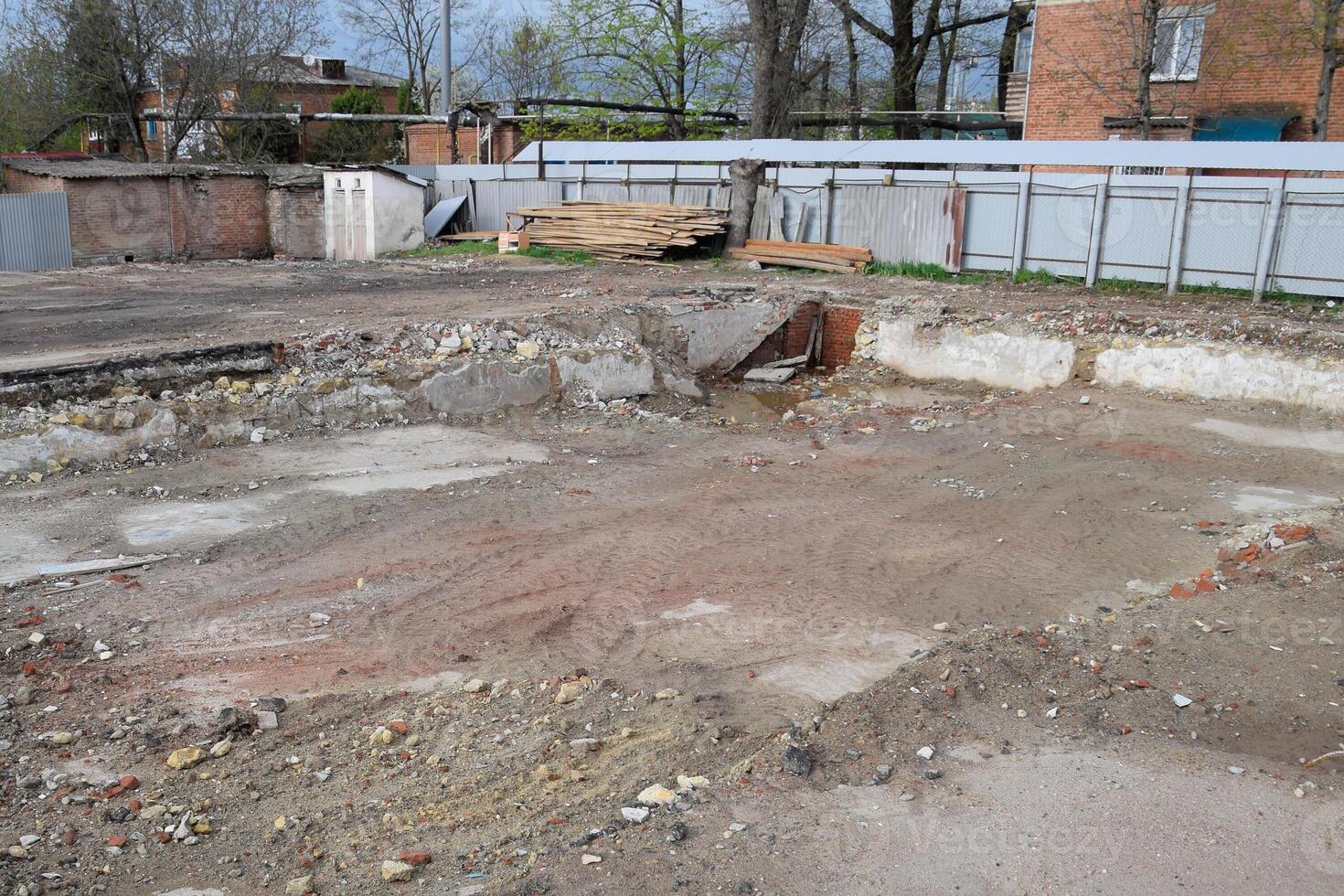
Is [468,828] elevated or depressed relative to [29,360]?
depressed

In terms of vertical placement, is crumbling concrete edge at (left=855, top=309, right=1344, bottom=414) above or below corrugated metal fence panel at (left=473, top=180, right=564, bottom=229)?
below

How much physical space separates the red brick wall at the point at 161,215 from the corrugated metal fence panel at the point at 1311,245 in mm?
19077

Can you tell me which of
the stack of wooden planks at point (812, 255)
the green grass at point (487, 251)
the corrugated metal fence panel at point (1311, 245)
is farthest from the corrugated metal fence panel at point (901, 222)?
the corrugated metal fence panel at point (1311, 245)

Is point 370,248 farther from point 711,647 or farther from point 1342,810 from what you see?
point 1342,810

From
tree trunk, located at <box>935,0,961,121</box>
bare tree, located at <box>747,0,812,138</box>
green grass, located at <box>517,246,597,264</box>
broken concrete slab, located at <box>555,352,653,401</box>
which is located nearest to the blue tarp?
bare tree, located at <box>747,0,812,138</box>

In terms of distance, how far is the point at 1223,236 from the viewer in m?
15.4

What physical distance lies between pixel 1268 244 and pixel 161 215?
1968 centimetres

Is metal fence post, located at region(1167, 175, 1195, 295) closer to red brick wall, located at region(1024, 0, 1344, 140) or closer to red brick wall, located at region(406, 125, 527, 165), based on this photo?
red brick wall, located at region(1024, 0, 1344, 140)

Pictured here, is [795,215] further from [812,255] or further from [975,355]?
[975,355]

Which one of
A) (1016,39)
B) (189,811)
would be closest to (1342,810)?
(189,811)

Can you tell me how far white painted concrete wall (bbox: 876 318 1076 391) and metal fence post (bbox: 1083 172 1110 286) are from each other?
394cm

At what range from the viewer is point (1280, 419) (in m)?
11.4

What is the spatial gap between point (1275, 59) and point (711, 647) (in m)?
18.5

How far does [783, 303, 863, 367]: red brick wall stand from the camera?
50.3 ft
